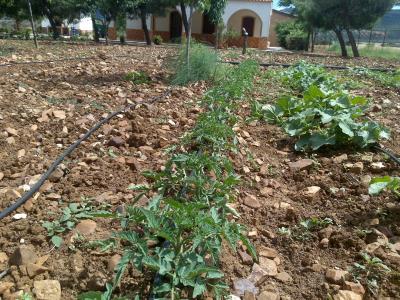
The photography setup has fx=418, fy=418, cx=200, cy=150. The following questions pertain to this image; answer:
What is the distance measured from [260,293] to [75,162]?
180 cm

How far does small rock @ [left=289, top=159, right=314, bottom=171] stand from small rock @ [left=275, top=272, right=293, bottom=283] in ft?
4.34

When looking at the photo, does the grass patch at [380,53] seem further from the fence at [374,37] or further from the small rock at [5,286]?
the small rock at [5,286]

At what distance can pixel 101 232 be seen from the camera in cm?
218

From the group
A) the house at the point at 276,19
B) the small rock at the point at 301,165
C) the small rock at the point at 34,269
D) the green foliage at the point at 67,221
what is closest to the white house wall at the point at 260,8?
the house at the point at 276,19

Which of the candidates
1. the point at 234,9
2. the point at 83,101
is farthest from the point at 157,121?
the point at 234,9

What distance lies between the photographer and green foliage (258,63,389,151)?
3.48 meters

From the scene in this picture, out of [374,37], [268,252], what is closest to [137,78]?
[268,252]

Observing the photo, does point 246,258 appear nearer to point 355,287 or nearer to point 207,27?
point 355,287

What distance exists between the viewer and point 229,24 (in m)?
24.6

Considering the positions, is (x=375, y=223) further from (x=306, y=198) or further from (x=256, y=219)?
(x=256, y=219)

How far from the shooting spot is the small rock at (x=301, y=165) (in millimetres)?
3195

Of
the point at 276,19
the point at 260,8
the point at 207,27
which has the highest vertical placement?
the point at 260,8

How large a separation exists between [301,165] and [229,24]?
→ 74.4ft

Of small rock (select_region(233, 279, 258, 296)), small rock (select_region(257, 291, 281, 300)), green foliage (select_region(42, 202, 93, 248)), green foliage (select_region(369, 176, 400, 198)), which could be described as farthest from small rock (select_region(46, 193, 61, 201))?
green foliage (select_region(369, 176, 400, 198))
